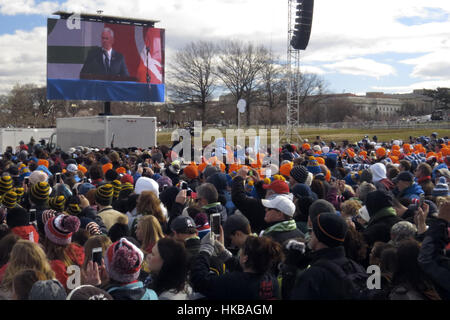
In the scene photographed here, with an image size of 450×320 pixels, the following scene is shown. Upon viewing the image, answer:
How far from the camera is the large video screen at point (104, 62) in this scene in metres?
A: 30.9

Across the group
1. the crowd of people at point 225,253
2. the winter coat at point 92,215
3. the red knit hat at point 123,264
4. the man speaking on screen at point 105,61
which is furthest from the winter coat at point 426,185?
the man speaking on screen at point 105,61

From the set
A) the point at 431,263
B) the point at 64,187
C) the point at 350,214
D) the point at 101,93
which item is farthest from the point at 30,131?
the point at 431,263

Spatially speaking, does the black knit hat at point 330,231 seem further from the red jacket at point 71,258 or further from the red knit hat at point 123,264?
the red jacket at point 71,258

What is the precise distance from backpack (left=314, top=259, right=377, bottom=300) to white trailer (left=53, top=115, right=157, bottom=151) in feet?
63.2

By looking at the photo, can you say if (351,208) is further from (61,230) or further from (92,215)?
(61,230)

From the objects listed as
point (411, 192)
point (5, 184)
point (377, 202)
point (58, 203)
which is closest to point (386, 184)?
point (411, 192)

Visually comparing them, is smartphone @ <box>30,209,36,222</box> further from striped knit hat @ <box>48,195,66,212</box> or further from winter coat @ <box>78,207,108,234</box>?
winter coat @ <box>78,207,108,234</box>

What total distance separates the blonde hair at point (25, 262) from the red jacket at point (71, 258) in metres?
0.41

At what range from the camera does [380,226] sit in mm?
4691

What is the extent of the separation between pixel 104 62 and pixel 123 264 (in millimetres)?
30812

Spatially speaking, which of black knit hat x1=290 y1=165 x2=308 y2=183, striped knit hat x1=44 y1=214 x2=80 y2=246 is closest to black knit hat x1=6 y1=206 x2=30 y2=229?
striped knit hat x1=44 y1=214 x2=80 y2=246

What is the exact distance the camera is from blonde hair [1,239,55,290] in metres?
3.24

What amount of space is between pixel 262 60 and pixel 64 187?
48.4m

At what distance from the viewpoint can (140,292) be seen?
3080mm
